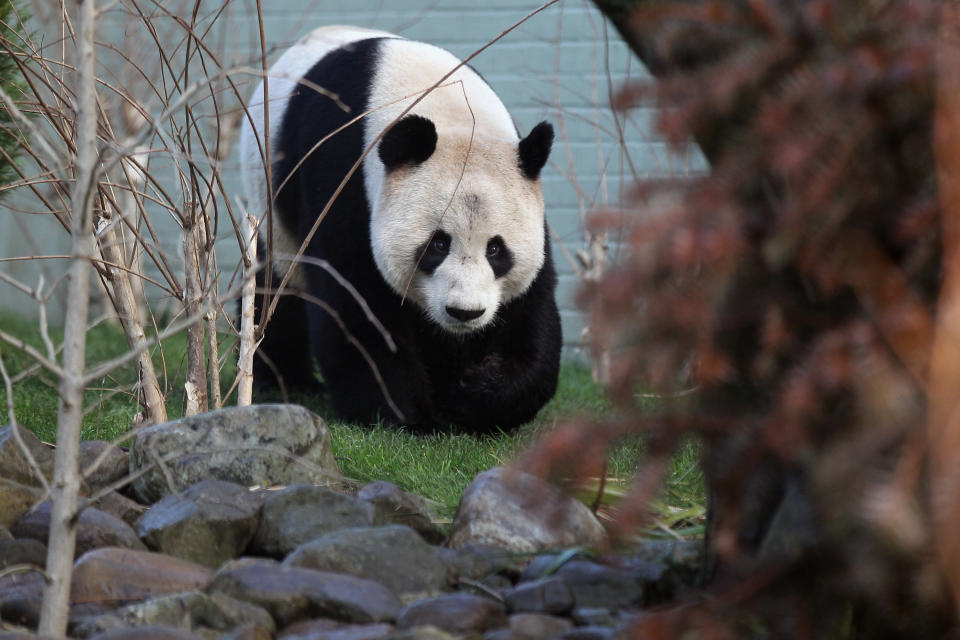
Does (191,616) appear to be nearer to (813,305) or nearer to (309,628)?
(309,628)

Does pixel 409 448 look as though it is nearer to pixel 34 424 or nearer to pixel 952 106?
pixel 34 424

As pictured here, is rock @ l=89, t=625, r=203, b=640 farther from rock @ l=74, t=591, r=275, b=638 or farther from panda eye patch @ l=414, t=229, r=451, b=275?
panda eye patch @ l=414, t=229, r=451, b=275

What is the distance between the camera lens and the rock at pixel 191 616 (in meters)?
2.08

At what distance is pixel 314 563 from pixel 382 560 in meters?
0.13

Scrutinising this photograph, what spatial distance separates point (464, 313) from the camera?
391cm

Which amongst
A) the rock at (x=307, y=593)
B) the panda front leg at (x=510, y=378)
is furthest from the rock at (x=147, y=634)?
the panda front leg at (x=510, y=378)

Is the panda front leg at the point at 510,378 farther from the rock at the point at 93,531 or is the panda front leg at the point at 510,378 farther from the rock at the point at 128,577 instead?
the rock at the point at 128,577

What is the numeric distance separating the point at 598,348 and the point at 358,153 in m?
2.79

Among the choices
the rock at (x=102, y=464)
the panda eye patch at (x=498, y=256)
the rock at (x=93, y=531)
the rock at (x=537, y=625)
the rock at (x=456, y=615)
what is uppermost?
the panda eye patch at (x=498, y=256)

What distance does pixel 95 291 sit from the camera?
795 centimetres

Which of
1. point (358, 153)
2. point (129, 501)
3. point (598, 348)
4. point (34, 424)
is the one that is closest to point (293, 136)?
point (358, 153)

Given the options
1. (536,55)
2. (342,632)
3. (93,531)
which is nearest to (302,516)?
(93,531)

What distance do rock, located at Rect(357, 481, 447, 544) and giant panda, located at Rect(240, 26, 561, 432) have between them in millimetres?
1108

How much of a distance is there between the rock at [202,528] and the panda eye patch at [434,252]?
159 centimetres
